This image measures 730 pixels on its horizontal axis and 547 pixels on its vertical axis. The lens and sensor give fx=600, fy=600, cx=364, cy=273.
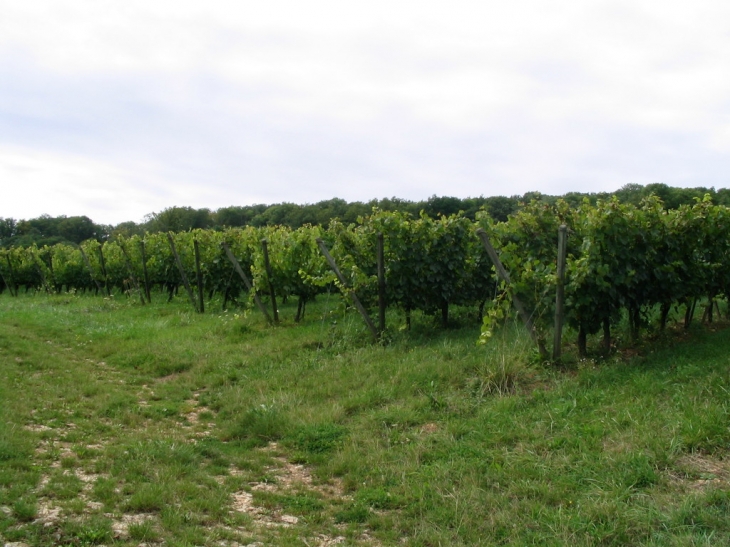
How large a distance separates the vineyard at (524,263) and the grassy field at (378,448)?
636 millimetres

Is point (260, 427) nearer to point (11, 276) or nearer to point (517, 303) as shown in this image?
point (517, 303)

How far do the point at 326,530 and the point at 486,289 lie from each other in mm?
6910

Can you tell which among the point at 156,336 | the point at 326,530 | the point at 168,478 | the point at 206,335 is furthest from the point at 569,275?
the point at 156,336

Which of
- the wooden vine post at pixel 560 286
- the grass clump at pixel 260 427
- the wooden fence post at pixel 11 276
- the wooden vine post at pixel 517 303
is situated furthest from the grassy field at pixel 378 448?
the wooden fence post at pixel 11 276

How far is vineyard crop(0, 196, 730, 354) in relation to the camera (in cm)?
692

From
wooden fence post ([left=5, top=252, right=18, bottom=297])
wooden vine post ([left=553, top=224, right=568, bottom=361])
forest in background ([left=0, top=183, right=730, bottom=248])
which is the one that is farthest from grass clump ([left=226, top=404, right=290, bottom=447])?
wooden fence post ([left=5, top=252, right=18, bottom=297])

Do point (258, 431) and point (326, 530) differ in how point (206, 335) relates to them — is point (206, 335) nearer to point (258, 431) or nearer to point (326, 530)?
point (258, 431)

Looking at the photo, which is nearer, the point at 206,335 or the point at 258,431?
the point at 258,431

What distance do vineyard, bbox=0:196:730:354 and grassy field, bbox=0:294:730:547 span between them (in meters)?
0.64

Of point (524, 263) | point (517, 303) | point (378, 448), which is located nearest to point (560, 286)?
point (517, 303)

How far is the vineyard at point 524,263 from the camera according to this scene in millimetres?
6918

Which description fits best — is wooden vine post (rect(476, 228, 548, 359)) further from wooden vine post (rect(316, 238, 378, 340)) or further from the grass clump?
the grass clump

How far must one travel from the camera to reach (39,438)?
17.4 feet

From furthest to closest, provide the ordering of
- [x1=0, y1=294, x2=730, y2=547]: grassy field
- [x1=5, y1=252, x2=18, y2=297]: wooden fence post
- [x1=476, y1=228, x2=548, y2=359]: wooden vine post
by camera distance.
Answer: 1. [x1=5, y1=252, x2=18, y2=297]: wooden fence post
2. [x1=476, y1=228, x2=548, y2=359]: wooden vine post
3. [x1=0, y1=294, x2=730, y2=547]: grassy field
